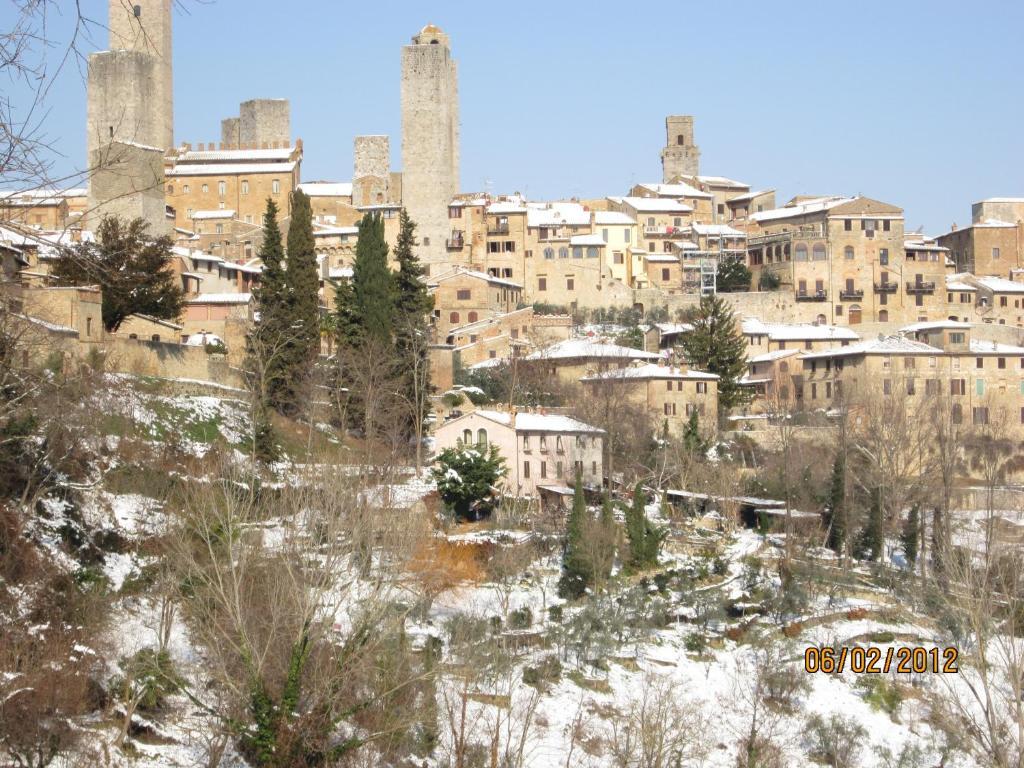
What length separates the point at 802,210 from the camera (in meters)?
76.0

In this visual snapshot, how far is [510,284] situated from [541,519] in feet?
103

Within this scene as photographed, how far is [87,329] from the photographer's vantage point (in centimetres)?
3744

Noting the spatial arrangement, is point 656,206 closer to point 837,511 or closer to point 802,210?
point 802,210

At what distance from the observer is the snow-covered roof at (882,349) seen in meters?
56.6

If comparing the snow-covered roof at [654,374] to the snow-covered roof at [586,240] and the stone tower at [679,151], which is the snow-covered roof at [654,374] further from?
the stone tower at [679,151]

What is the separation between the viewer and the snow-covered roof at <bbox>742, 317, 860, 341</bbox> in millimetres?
62594

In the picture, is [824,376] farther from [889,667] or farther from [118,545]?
[118,545]

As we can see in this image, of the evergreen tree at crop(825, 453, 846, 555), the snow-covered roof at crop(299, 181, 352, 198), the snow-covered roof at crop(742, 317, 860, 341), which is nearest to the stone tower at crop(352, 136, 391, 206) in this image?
the snow-covered roof at crop(299, 181, 352, 198)

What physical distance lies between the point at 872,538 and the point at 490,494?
1072cm

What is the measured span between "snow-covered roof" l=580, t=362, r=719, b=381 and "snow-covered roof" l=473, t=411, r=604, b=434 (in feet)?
20.6

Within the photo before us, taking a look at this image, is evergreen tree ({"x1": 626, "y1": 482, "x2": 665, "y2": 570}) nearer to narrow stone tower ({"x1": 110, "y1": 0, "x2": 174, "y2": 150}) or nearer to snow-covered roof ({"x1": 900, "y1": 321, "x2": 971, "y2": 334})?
snow-covered roof ({"x1": 900, "y1": 321, "x2": 971, "y2": 334})

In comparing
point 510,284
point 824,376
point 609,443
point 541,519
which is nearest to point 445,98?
point 510,284

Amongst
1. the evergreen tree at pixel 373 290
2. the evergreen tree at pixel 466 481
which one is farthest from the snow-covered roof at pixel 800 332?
the evergreen tree at pixel 466 481
